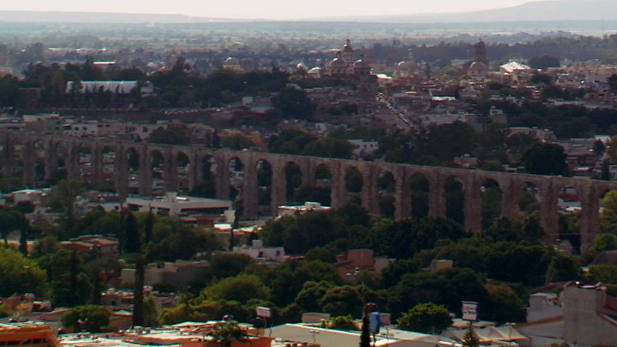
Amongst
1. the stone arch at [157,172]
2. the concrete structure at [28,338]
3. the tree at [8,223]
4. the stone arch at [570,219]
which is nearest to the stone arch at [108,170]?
the stone arch at [157,172]

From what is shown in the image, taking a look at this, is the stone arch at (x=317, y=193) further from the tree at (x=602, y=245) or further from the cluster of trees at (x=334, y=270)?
the tree at (x=602, y=245)

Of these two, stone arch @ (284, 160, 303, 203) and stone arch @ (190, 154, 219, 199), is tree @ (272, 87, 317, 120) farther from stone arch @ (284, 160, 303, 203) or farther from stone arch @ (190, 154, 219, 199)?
stone arch @ (284, 160, 303, 203)

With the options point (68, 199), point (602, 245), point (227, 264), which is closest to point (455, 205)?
point (602, 245)

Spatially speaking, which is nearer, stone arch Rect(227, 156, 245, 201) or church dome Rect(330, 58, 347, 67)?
stone arch Rect(227, 156, 245, 201)

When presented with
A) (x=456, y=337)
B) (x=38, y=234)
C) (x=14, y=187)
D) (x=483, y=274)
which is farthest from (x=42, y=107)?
(x=456, y=337)

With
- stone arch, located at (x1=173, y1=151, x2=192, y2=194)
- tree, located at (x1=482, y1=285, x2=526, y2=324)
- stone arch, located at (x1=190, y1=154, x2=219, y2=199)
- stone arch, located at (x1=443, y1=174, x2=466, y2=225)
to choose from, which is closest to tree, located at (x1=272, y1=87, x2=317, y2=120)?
stone arch, located at (x1=173, y1=151, x2=192, y2=194)

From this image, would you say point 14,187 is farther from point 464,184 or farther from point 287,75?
point 287,75
